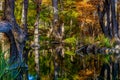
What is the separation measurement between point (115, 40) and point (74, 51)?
4.43m

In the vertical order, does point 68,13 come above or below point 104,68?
above

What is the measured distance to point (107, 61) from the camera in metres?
21.3

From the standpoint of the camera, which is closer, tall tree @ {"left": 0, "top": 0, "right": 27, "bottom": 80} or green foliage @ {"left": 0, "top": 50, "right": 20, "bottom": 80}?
green foliage @ {"left": 0, "top": 50, "right": 20, "bottom": 80}

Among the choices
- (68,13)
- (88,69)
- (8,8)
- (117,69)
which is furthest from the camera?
(68,13)

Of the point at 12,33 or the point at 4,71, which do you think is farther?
the point at 12,33

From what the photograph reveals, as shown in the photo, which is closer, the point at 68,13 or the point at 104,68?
the point at 104,68

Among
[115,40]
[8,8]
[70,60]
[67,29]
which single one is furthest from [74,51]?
[8,8]

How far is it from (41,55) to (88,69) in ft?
26.4

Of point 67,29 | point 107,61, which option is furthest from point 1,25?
point 67,29

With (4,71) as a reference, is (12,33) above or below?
below

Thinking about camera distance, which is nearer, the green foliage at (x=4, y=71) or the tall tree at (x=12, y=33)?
the green foliage at (x=4, y=71)

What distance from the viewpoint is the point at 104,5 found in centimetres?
3194

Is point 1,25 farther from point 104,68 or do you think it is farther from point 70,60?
point 70,60

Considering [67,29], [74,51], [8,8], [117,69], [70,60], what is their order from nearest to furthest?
[8,8]
[117,69]
[70,60]
[74,51]
[67,29]
